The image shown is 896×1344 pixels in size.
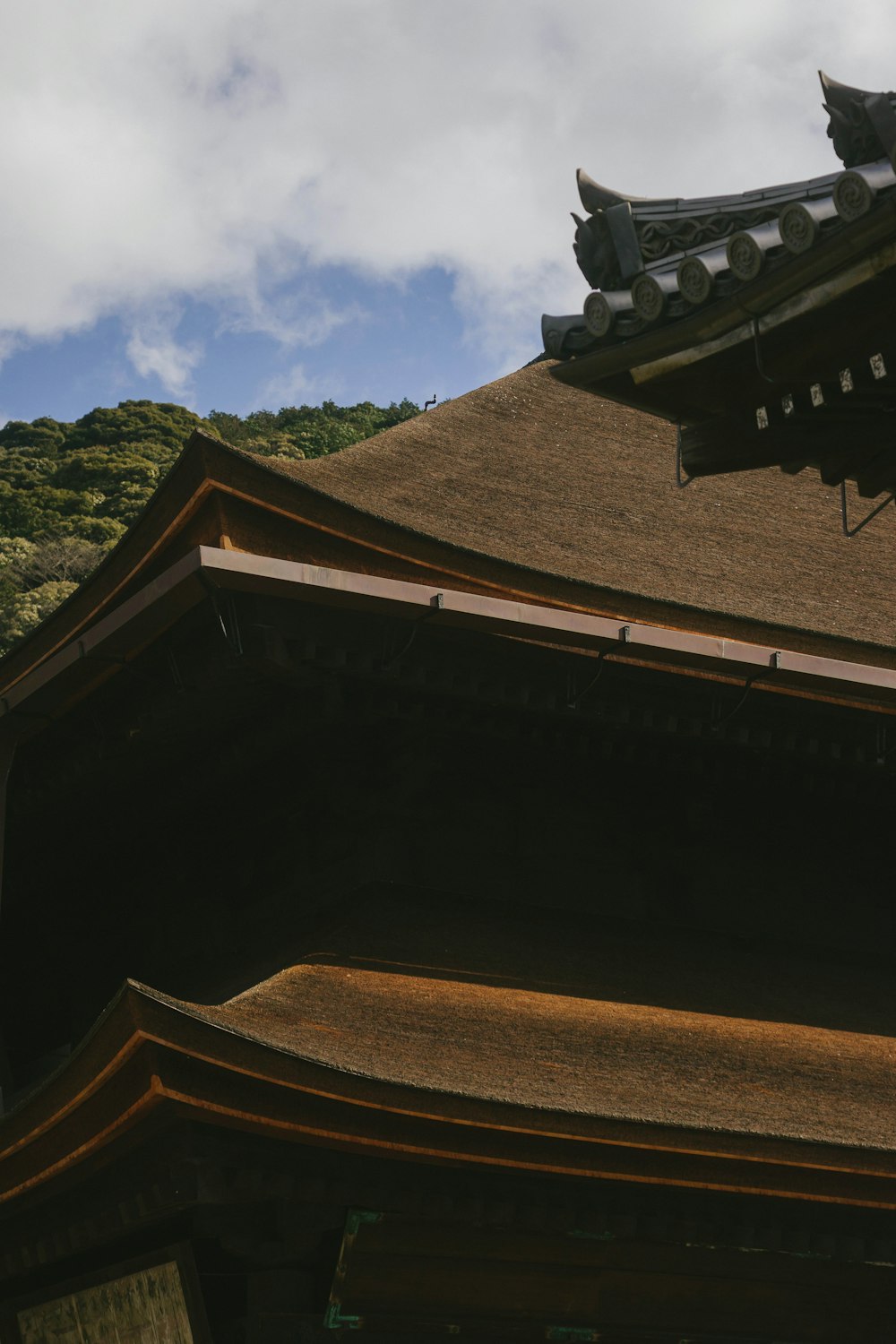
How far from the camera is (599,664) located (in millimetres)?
7863

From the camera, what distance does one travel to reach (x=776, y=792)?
9195 millimetres

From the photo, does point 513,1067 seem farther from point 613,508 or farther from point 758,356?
point 613,508

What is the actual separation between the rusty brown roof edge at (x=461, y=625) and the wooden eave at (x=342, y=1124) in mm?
2030

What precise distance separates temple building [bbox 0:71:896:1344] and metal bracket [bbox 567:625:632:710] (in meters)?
0.03

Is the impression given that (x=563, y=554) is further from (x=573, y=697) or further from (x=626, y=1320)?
(x=626, y=1320)

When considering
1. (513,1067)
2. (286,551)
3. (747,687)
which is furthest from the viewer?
(747,687)

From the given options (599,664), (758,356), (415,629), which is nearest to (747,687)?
(599,664)

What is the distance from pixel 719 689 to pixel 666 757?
765 mm

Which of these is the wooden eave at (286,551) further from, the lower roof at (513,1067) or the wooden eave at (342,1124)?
the wooden eave at (342,1124)

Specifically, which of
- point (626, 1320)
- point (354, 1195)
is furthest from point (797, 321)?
point (626, 1320)

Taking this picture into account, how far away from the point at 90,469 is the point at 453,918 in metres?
→ 43.8

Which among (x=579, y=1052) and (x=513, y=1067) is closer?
(x=513, y=1067)

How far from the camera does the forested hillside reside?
41469 mm

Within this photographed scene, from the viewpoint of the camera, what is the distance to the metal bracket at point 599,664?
763cm
